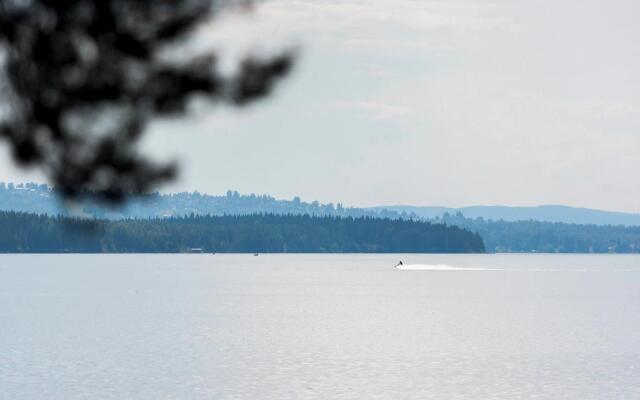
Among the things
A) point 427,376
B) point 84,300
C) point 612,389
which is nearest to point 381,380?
point 427,376

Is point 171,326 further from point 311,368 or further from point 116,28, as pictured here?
point 116,28

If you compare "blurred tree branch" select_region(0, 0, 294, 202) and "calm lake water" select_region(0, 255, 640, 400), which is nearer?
"blurred tree branch" select_region(0, 0, 294, 202)

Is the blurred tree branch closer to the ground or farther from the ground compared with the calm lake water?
farther from the ground

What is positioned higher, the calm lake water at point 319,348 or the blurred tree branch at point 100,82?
the blurred tree branch at point 100,82

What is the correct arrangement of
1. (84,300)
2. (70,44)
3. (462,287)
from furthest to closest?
(462,287)
(84,300)
(70,44)

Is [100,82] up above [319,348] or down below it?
above

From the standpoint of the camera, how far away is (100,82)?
33.3 feet

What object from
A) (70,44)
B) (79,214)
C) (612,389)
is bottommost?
(612,389)

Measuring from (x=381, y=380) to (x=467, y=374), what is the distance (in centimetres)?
566

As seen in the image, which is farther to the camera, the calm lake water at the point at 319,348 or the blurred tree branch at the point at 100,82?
the calm lake water at the point at 319,348

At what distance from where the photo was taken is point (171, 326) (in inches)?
3905

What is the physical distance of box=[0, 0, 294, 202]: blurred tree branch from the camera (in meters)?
9.77

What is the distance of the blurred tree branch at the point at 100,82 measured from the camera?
9766mm

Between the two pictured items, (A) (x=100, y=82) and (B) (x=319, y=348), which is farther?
(B) (x=319, y=348)
